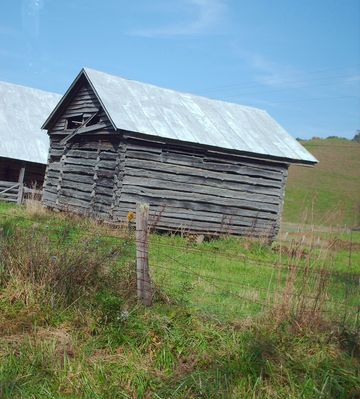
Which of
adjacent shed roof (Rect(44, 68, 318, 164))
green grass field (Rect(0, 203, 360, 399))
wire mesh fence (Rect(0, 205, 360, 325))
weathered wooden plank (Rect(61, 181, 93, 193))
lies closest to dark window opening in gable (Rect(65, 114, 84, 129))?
adjacent shed roof (Rect(44, 68, 318, 164))

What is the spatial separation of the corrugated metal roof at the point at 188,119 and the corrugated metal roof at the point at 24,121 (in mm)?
8198

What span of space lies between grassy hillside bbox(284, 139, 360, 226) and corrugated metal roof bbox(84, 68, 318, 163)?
55.8 ft

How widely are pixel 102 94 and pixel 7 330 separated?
11.5m

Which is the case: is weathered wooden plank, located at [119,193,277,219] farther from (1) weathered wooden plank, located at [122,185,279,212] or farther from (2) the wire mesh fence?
(2) the wire mesh fence

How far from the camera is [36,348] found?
16.5 feet

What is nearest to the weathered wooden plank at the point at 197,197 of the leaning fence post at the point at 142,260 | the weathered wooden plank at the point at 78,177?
the weathered wooden plank at the point at 78,177

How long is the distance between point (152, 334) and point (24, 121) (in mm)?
23111

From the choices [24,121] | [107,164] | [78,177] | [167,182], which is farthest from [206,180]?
[24,121]

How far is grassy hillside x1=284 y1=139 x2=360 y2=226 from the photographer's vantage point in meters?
42.5

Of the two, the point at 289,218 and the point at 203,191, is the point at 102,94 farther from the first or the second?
the point at 289,218

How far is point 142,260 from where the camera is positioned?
18.9ft

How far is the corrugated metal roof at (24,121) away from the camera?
2436 cm

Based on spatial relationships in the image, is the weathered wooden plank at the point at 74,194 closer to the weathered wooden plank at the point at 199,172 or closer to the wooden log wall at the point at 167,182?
the wooden log wall at the point at 167,182

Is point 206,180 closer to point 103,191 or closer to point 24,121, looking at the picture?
point 103,191
